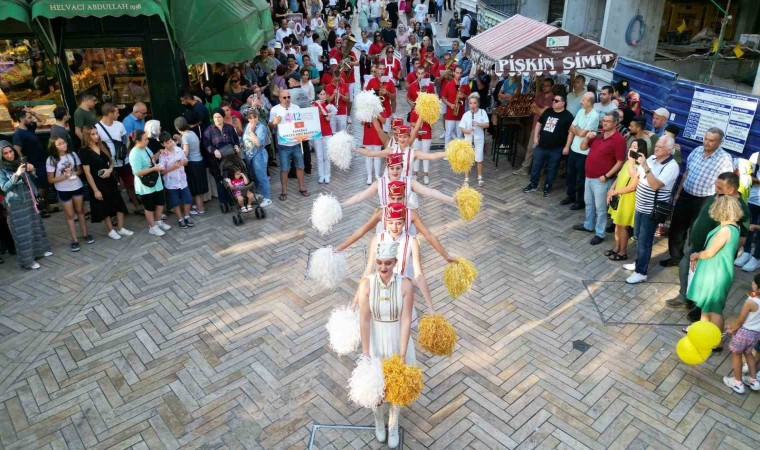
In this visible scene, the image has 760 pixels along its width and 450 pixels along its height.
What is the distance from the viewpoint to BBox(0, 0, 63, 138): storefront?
9922mm

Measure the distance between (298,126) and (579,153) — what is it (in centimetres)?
505

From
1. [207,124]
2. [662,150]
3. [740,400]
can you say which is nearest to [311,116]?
[207,124]

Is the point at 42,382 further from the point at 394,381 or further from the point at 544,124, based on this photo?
the point at 544,124

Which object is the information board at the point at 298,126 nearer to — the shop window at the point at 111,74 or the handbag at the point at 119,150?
the handbag at the point at 119,150

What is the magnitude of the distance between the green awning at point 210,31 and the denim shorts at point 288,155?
2.01 metres

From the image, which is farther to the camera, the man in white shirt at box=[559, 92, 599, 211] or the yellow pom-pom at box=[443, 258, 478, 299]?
the man in white shirt at box=[559, 92, 599, 211]

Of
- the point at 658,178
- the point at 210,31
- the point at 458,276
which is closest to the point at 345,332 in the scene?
the point at 458,276

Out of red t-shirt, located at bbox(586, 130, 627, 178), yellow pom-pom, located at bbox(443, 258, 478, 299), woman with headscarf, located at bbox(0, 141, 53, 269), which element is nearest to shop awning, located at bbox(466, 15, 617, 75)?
red t-shirt, located at bbox(586, 130, 627, 178)

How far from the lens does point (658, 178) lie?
6.82 meters

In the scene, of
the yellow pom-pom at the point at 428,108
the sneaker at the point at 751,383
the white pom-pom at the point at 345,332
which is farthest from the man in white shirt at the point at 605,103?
the white pom-pom at the point at 345,332

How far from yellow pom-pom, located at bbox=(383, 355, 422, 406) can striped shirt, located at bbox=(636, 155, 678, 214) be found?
14.8ft

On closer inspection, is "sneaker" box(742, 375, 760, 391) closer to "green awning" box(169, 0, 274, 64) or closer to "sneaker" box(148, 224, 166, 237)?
"sneaker" box(148, 224, 166, 237)

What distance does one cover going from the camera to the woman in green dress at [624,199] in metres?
7.25

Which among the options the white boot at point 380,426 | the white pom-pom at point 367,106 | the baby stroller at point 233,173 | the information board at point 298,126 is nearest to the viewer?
the white boot at point 380,426
